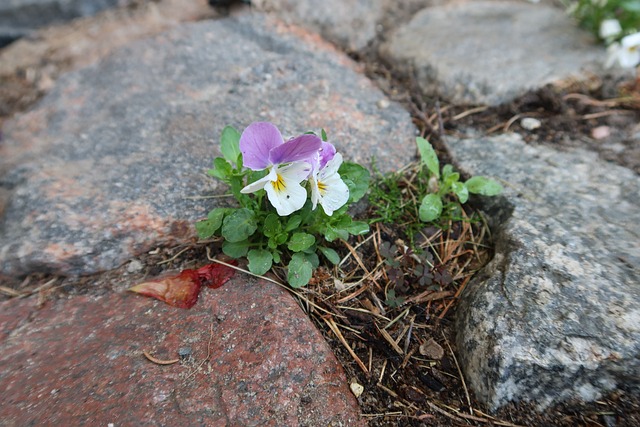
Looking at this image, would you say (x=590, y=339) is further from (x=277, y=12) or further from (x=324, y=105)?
Result: (x=277, y=12)

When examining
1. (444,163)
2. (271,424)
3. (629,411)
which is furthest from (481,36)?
(271,424)

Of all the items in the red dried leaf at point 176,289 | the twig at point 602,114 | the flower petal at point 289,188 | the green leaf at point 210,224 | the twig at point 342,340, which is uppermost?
the flower petal at point 289,188

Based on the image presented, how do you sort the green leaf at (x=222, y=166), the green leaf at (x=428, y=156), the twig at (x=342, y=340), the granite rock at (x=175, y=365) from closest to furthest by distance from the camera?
1. the granite rock at (x=175, y=365)
2. the twig at (x=342, y=340)
3. the green leaf at (x=222, y=166)
4. the green leaf at (x=428, y=156)

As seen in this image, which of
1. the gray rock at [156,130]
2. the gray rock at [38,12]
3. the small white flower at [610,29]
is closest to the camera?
the gray rock at [156,130]

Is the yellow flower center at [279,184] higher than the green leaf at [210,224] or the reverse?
higher

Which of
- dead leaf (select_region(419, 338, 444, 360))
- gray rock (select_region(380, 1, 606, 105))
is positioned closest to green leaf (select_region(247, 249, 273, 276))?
dead leaf (select_region(419, 338, 444, 360))

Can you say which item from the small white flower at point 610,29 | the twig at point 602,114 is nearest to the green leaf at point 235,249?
the twig at point 602,114

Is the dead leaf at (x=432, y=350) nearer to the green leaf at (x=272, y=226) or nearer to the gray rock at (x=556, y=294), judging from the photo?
the gray rock at (x=556, y=294)

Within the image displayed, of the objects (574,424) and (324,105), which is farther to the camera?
(324,105)
